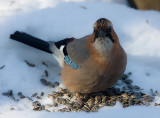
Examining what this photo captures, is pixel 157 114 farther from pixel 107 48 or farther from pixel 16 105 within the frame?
pixel 16 105

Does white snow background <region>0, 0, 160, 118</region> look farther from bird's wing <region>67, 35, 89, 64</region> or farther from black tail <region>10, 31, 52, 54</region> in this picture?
bird's wing <region>67, 35, 89, 64</region>

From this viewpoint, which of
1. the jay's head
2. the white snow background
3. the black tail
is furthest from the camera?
the black tail

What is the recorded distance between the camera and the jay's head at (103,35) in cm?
335

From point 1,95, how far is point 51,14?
169cm

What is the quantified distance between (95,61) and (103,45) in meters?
0.25

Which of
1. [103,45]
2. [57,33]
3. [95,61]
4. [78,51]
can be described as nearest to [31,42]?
[57,33]

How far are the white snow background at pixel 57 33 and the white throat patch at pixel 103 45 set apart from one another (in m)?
0.97

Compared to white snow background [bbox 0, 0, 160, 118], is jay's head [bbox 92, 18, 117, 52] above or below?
below

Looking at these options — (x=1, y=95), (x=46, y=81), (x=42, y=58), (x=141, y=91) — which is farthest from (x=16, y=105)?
(x=141, y=91)

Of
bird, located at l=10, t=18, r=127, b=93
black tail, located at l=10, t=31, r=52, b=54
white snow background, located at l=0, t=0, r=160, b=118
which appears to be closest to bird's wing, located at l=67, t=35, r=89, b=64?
bird, located at l=10, t=18, r=127, b=93

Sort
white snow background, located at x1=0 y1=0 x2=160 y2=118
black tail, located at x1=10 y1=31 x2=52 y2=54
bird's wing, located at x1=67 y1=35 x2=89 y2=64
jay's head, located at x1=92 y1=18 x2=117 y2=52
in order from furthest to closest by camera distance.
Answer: black tail, located at x1=10 y1=31 x2=52 y2=54 < white snow background, located at x1=0 y1=0 x2=160 y2=118 < bird's wing, located at x1=67 y1=35 x2=89 y2=64 < jay's head, located at x1=92 y1=18 x2=117 y2=52

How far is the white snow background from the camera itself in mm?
4223

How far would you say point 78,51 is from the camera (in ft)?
12.7

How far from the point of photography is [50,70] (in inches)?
179
